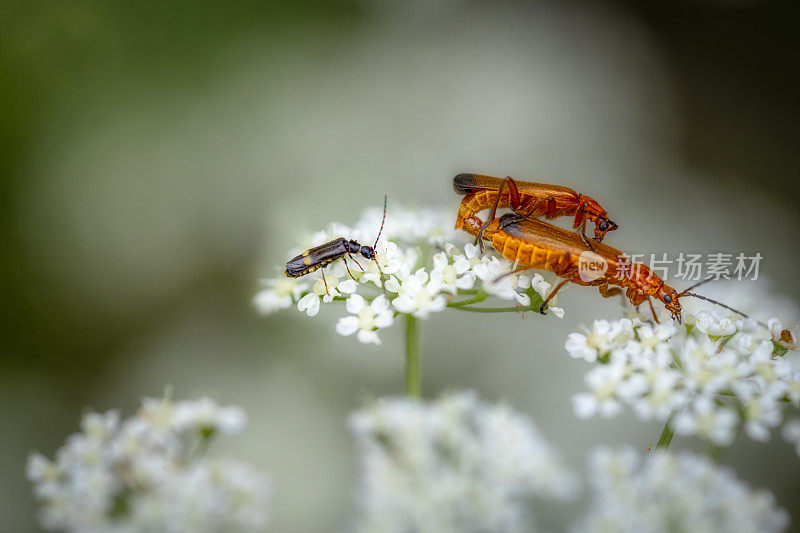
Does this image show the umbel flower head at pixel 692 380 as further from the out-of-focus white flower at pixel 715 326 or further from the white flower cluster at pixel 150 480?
the white flower cluster at pixel 150 480

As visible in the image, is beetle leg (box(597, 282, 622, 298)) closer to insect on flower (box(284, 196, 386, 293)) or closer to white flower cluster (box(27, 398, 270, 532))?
insect on flower (box(284, 196, 386, 293))

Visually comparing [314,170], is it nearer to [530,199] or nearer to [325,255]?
[530,199]

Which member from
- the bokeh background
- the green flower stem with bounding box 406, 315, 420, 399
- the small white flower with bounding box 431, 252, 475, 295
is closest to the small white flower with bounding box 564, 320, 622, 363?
the small white flower with bounding box 431, 252, 475, 295

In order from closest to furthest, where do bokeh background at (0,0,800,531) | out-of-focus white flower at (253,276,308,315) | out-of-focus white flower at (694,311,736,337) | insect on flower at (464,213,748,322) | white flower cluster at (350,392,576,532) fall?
white flower cluster at (350,392,576,532) → out-of-focus white flower at (694,311,736,337) → insect on flower at (464,213,748,322) → out-of-focus white flower at (253,276,308,315) → bokeh background at (0,0,800,531)

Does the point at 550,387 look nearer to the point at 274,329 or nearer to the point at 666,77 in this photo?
the point at 274,329

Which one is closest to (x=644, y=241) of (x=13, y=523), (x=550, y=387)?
(x=550, y=387)

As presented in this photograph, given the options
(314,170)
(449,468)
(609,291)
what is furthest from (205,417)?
(314,170)
